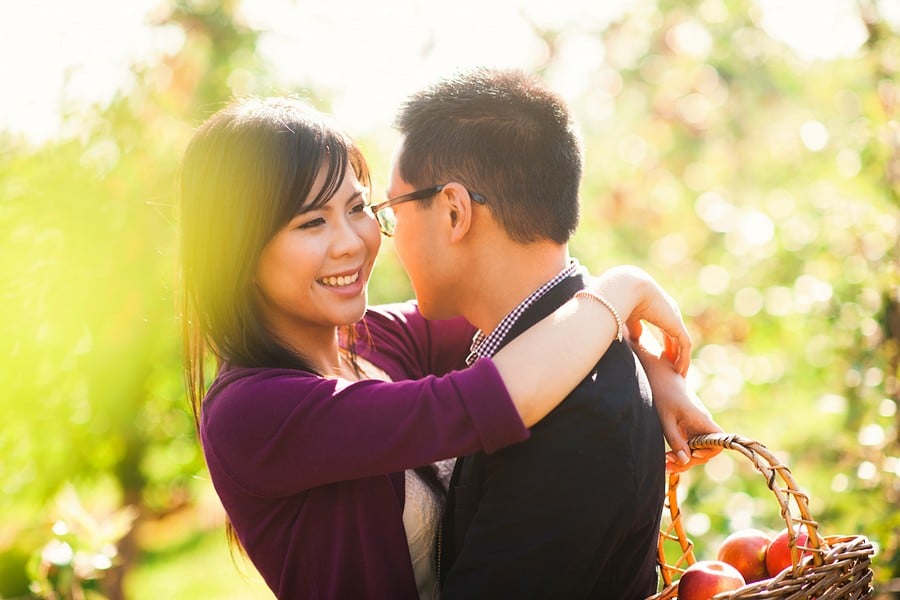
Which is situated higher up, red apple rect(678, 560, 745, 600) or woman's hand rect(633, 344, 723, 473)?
woman's hand rect(633, 344, 723, 473)

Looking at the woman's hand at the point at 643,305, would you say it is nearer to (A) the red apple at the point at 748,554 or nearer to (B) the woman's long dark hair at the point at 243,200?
(A) the red apple at the point at 748,554

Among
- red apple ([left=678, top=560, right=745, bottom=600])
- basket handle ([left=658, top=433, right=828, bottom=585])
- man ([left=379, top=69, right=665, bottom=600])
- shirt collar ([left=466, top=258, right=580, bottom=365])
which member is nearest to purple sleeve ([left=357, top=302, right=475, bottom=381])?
man ([left=379, top=69, right=665, bottom=600])

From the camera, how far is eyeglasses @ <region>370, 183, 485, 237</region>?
2410 mm

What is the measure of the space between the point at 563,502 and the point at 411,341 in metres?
1.05

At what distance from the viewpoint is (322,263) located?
2365mm

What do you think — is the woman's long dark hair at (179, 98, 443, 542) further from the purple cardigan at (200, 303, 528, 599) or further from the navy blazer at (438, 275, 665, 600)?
the navy blazer at (438, 275, 665, 600)

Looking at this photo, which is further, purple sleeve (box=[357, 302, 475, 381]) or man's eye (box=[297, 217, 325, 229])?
purple sleeve (box=[357, 302, 475, 381])

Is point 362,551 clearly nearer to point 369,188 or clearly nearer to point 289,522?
point 289,522

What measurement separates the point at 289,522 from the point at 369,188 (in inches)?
36.9

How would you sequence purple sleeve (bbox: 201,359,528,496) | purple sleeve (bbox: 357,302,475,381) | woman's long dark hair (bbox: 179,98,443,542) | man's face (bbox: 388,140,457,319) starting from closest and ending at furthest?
1. purple sleeve (bbox: 201,359,528,496)
2. woman's long dark hair (bbox: 179,98,443,542)
3. man's face (bbox: 388,140,457,319)
4. purple sleeve (bbox: 357,302,475,381)

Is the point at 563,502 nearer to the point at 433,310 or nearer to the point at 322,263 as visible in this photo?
the point at 433,310

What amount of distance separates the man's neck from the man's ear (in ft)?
0.32

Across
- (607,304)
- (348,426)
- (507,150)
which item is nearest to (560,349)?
(607,304)

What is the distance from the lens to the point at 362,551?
2242mm
